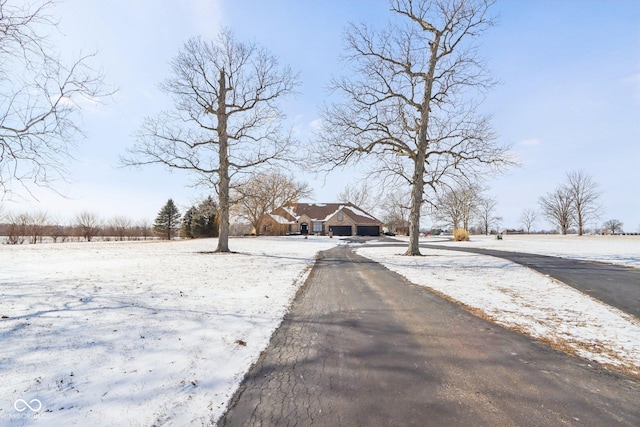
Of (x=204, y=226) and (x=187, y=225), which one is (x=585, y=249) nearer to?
(x=204, y=226)

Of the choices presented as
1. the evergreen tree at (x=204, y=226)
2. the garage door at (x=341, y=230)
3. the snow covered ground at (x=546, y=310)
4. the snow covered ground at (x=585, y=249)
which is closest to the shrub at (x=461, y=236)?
the snow covered ground at (x=585, y=249)

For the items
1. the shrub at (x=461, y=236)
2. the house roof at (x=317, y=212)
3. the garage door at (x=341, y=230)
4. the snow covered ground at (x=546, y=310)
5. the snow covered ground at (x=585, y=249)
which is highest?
the house roof at (x=317, y=212)

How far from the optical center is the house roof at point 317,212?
6144 cm

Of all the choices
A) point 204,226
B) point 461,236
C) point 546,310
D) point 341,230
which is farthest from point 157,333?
point 341,230

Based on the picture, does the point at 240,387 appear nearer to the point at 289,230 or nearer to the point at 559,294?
the point at 559,294

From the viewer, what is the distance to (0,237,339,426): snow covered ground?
2736 millimetres

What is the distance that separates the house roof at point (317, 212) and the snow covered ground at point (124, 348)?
173 feet

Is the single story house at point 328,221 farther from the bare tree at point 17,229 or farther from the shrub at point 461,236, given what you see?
the bare tree at point 17,229

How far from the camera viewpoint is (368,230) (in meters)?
61.3

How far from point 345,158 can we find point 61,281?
14.0 metres

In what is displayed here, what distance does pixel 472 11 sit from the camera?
1584cm

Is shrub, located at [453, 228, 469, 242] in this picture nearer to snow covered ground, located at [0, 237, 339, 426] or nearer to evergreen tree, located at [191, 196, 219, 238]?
evergreen tree, located at [191, 196, 219, 238]

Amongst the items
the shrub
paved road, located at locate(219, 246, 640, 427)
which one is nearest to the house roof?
the shrub

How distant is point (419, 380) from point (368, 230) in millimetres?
58654
